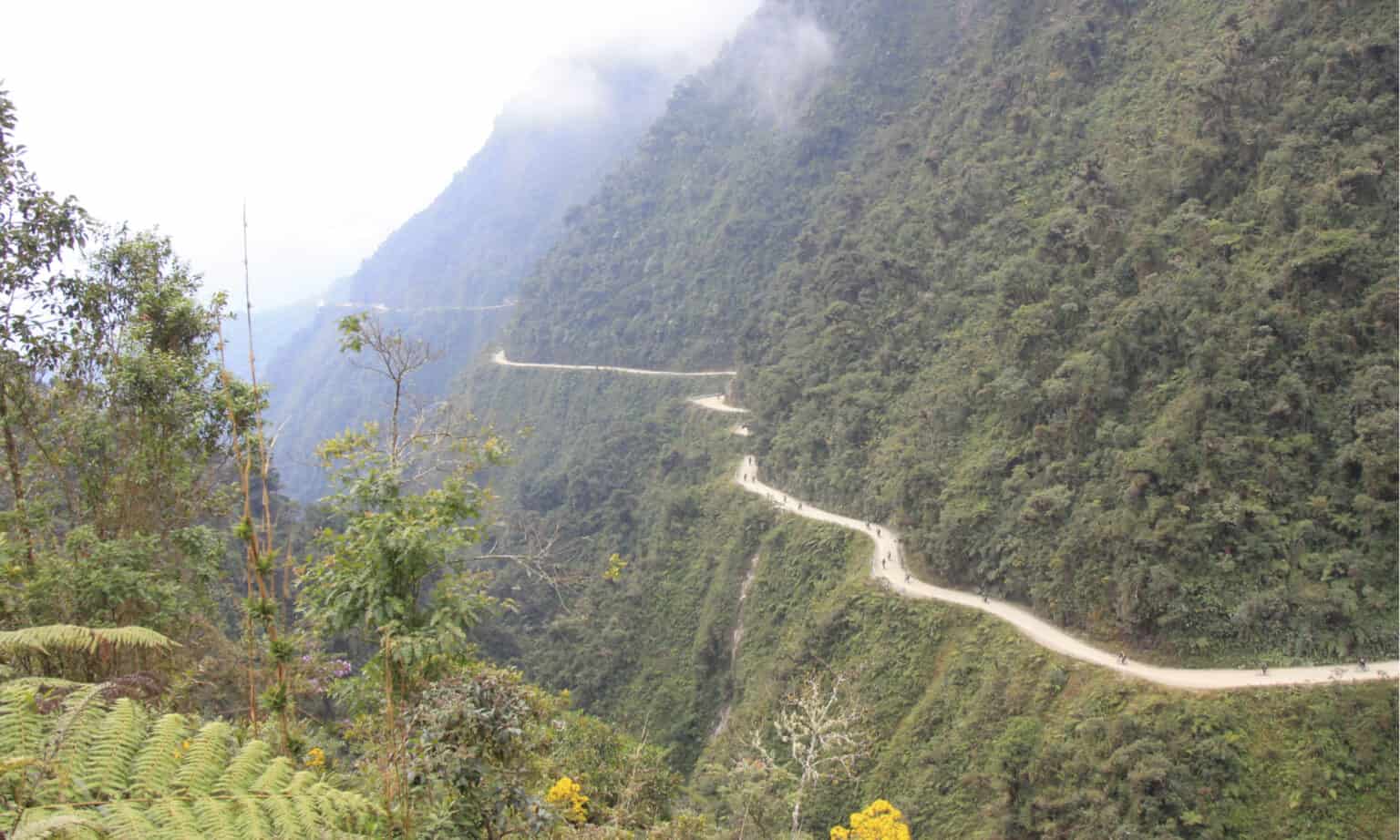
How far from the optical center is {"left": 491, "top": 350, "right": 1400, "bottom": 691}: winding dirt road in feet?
50.3

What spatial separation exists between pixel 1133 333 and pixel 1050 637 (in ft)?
29.8

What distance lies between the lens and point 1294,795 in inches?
552

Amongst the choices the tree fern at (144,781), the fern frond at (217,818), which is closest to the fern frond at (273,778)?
the tree fern at (144,781)

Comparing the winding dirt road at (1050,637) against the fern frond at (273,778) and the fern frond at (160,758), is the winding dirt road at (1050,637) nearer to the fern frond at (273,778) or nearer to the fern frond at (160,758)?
the fern frond at (273,778)

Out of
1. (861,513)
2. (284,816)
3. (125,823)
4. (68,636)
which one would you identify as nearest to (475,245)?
(861,513)

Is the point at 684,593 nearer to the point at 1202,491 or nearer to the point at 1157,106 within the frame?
the point at 1202,491

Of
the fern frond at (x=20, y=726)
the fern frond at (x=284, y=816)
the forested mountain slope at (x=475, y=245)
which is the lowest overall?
the fern frond at (x=284, y=816)

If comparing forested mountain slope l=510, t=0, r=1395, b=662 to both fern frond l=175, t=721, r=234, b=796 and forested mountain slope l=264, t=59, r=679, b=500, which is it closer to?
fern frond l=175, t=721, r=234, b=796

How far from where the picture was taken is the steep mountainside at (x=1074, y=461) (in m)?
15.8

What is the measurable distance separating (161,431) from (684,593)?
96.2ft

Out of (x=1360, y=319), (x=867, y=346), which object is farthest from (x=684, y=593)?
(x=1360, y=319)

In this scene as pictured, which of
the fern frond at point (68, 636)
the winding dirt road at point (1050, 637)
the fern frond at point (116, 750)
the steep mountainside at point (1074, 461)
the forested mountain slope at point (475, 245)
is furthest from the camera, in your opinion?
the forested mountain slope at point (475, 245)

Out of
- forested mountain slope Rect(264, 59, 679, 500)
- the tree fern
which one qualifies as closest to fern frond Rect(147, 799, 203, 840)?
the tree fern

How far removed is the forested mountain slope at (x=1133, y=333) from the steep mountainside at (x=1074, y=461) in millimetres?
98
